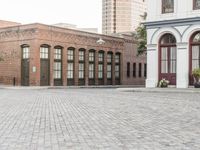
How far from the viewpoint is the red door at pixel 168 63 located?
3369cm

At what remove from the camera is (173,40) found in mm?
33688

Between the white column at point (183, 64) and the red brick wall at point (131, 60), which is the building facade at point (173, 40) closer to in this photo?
the white column at point (183, 64)

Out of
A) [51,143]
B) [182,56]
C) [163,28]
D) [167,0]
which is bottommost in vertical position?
[51,143]

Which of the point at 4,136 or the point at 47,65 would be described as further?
the point at 47,65

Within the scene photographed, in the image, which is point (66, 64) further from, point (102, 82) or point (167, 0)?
point (167, 0)

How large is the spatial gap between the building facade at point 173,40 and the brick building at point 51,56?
12.4 metres

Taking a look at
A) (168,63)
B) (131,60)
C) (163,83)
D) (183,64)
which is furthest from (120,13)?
(183,64)

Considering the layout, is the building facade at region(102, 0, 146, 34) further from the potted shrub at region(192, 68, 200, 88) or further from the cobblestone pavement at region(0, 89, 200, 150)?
the cobblestone pavement at region(0, 89, 200, 150)

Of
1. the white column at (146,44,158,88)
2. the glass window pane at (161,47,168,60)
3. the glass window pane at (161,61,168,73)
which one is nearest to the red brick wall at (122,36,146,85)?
the white column at (146,44,158,88)

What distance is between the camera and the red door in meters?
33.7

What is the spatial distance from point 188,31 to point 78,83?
18035mm

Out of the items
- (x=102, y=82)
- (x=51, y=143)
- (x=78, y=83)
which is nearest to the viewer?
(x=51, y=143)

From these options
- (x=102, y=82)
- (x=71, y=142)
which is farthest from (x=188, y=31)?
(x=71, y=142)

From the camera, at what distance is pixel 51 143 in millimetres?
7797
